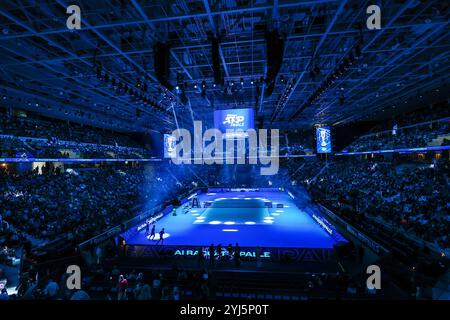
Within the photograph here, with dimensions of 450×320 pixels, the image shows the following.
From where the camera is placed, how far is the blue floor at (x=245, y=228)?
1402 centimetres

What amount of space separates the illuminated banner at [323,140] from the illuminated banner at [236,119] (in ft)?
33.9

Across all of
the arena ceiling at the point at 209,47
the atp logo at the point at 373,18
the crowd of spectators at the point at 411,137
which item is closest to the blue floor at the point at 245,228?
the arena ceiling at the point at 209,47

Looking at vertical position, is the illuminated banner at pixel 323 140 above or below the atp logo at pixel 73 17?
below

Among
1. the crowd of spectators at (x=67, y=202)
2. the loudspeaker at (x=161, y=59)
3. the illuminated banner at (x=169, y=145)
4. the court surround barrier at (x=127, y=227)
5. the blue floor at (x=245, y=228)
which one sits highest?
the loudspeaker at (x=161, y=59)

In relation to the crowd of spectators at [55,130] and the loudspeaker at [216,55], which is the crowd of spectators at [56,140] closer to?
the crowd of spectators at [55,130]

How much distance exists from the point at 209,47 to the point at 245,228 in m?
11.5

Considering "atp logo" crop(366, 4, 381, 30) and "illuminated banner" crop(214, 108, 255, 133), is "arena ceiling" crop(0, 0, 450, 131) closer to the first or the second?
"atp logo" crop(366, 4, 381, 30)

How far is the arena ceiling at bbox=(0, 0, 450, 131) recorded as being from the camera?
27.7 feet

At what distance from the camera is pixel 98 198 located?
2080cm

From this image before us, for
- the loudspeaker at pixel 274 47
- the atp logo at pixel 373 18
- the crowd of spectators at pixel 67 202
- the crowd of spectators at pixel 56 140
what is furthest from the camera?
the crowd of spectators at pixel 56 140

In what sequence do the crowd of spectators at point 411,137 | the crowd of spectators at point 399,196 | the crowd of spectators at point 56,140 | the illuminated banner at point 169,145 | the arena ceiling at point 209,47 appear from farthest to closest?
the illuminated banner at point 169,145
the crowd of spectators at point 411,137
the crowd of spectators at point 56,140
the crowd of spectators at point 399,196
the arena ceiling at point 209,47

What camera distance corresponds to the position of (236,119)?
16.0 m

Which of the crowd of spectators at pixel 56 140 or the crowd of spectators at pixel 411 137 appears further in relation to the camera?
the crowd of spectators at pixel 411 137

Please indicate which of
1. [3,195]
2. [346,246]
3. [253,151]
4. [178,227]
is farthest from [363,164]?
[3,195]
